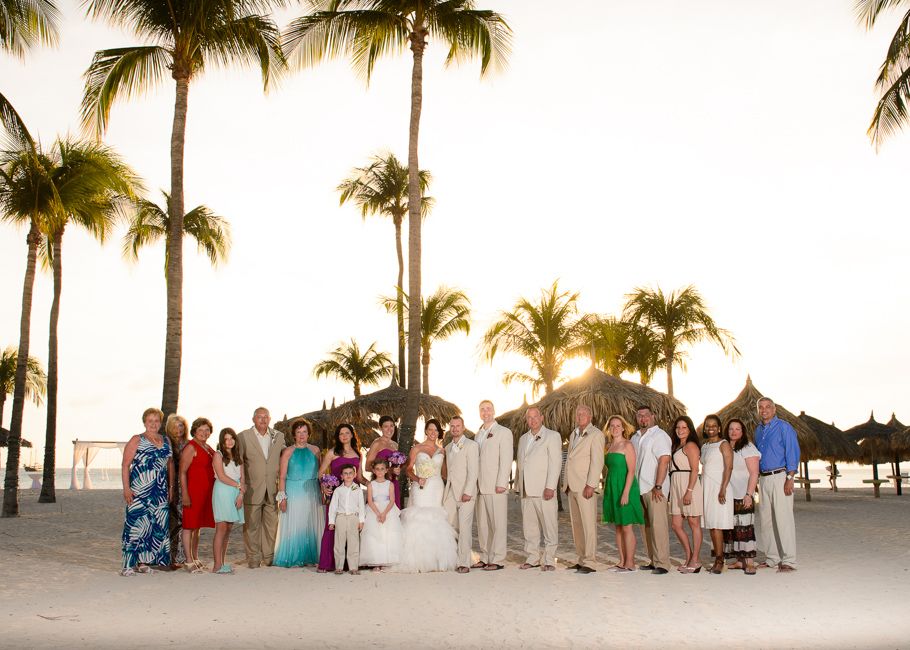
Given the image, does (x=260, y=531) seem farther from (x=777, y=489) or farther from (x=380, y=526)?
(x=777, y=489)

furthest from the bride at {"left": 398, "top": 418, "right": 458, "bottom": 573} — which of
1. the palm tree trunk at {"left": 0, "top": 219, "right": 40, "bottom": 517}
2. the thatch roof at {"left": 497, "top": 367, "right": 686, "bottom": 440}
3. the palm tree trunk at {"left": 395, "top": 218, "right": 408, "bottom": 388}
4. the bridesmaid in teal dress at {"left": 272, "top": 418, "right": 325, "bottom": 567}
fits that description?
the palm tree trunk at {"left": 395, "top": 218, "right": 408, "bottom": 388}

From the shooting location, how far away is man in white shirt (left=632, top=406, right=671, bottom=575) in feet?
27.3

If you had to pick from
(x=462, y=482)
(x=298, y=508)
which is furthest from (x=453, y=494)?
(x=298, y=508)

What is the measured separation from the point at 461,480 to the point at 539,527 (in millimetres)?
1112

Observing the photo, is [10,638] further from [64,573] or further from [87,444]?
[87,444]

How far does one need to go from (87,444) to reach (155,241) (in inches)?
507

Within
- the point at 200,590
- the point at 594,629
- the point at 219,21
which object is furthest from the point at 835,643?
the point at 219,21

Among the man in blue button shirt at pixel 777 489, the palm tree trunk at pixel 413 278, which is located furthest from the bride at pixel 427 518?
the palm tree trunk at pixel 413 278

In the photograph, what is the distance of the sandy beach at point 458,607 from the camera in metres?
5.33

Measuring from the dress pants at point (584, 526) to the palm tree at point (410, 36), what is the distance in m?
5.32

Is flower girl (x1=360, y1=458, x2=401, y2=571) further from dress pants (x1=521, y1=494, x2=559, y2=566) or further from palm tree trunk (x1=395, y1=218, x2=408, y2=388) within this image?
palm tree trunk (x1=395, y1=218, x2=408, y2=388)

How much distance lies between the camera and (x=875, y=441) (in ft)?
95.9

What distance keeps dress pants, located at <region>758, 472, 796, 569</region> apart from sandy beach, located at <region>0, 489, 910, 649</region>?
303 millimetres

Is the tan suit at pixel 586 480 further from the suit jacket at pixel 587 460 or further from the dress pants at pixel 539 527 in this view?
the dress pants at pixel 539 527
